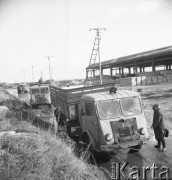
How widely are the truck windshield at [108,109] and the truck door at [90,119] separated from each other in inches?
8.5

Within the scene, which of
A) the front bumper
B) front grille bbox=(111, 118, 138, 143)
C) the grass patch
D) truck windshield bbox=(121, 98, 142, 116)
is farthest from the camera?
truck windshield bbox=(121, 98, 142, 116)

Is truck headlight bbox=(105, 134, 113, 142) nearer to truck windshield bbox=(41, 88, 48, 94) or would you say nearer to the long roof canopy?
truck windshield bbox=(41, 88, 48, 94)

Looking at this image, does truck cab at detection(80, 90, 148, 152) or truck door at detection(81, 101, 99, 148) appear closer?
truck cab at detection(80, 90, 148, 152)

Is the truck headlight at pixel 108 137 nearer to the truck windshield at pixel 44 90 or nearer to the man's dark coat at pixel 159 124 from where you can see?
the man's dark coat at pixel 159 124

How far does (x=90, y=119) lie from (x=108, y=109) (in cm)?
74

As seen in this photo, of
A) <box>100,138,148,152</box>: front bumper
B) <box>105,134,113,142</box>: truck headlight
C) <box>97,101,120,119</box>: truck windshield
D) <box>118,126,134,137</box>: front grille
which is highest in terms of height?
<box>97,101,120,119</box>: truck windshield

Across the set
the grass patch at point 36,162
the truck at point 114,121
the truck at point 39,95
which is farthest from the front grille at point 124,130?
the truck at point 39,95

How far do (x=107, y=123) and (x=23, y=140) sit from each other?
2.61 metres

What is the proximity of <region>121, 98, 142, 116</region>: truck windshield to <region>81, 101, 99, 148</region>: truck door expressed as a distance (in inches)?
38.4

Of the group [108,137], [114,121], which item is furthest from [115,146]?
[114,121]

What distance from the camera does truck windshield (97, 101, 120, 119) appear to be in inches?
260

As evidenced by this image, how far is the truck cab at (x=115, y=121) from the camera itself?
6.38m

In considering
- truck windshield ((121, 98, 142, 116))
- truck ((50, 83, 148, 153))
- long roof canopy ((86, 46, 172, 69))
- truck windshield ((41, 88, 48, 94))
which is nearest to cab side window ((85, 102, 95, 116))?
truck ((50, 83, 148, 153))

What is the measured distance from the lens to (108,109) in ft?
22.0
